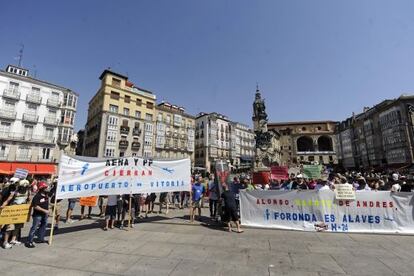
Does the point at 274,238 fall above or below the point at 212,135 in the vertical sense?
below

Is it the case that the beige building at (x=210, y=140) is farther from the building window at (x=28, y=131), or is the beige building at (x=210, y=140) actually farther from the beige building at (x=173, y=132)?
the building window at (x=28, y=131)

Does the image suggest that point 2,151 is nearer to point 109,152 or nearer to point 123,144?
point 109,152

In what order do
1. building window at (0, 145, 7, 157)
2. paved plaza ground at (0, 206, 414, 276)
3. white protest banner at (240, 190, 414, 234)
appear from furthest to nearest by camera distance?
building window at (0, 145, 7, 157) < white protest banner at (240, 190, 414, 234) < paved plaza ground at (0, 206, 414, 276)

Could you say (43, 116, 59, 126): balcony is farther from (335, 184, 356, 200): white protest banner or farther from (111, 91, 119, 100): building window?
(335, 184, 356, 200): white protest banner

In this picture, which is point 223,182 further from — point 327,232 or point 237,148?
point 237,148

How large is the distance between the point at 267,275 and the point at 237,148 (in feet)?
229

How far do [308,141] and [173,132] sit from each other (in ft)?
242

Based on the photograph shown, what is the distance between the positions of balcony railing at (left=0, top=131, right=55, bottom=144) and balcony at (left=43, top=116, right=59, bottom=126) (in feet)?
7.63

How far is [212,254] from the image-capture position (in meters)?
5.60

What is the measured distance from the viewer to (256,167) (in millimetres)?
29828

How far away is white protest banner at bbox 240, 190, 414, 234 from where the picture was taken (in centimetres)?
763

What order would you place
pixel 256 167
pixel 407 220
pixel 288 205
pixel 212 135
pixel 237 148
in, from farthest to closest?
pixel 237 148 → pixel 212 135 → pixel 256 167 → pixel 288 205 → pixel 407 220

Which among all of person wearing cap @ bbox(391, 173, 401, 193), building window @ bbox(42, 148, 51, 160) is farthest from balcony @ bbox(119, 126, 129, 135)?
person wearing cap @ bbox(391, 173, 401, 193)

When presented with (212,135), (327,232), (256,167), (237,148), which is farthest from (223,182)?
(237,148)
